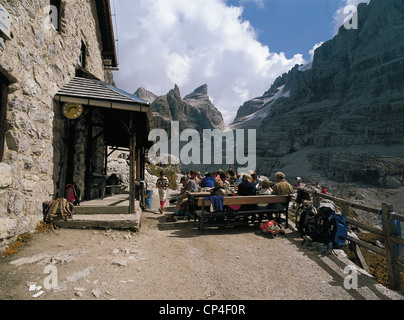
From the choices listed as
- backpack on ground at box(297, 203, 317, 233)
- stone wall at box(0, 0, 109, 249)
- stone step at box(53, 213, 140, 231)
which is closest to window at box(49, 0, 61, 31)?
stone wall at box(0, 0, 109, 249)

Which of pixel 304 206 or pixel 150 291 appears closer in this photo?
pixel 150 291

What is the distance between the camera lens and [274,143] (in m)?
79.7

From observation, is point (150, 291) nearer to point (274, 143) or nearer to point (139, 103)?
point (139, 103)

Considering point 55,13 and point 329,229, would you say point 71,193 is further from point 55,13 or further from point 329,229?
point 329,229

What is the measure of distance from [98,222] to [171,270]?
2489 millimetres

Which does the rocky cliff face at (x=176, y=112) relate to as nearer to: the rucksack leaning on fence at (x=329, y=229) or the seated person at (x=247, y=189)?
the seated person at (x=247, y=189)

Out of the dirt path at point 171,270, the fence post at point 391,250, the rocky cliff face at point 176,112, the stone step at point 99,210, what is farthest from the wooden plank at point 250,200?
the rocky cliff face at point 176,112

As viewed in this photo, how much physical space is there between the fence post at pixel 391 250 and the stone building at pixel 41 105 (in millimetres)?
5650

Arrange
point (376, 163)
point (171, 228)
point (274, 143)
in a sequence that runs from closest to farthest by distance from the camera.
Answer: point (171, 228) < point (376, 163) < point (274, 143)

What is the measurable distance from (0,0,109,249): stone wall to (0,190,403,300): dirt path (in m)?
0.78

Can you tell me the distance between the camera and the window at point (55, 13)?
18.3 feet
